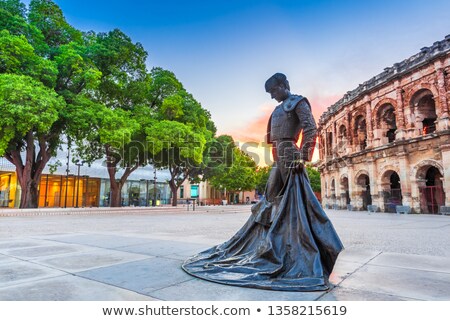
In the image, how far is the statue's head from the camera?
13.5ft

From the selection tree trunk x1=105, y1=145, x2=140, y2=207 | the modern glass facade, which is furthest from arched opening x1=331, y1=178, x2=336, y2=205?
tree trunk x1=105, y1=145, x2=140, y2=207

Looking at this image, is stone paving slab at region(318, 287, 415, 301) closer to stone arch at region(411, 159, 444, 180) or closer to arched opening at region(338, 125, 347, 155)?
stone arch at region(411, 159, 444, 180)

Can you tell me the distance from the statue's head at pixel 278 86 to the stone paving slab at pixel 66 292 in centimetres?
300

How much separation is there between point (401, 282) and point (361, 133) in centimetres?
2852

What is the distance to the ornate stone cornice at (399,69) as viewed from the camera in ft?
68.0

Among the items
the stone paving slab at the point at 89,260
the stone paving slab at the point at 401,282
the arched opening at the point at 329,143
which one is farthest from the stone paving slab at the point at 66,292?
the arched opening at the point at 329,143

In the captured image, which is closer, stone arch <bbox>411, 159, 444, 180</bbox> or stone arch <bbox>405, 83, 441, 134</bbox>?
stone arch <bbox>411, 159, 444, 180</bbox>

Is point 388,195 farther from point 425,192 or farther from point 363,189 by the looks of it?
point 363,189

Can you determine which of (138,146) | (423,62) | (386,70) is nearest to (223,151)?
(138,146)

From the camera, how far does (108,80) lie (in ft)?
69.3

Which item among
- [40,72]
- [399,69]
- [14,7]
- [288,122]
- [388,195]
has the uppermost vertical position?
[14,7]

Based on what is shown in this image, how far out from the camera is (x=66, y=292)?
2.68 metres

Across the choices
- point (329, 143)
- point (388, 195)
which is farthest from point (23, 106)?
point (329, 143)

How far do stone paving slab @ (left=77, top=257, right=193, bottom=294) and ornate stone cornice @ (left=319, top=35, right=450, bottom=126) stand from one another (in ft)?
80.1
